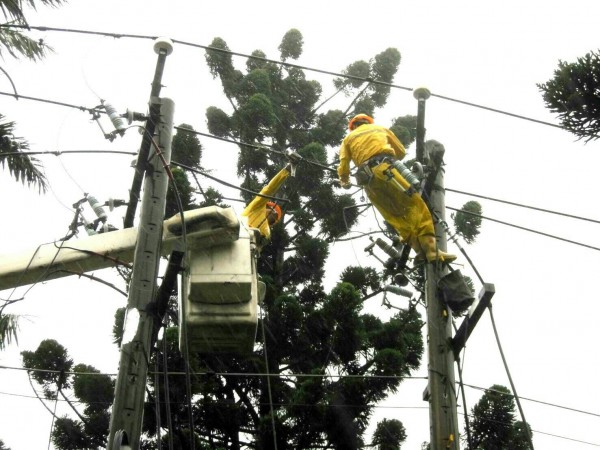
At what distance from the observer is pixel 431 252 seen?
6949mm

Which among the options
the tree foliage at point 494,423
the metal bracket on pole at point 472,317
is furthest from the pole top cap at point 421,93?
the tree foliage at point 494,423

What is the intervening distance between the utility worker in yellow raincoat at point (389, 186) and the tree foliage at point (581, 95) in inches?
85.8

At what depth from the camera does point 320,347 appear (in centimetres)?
1313

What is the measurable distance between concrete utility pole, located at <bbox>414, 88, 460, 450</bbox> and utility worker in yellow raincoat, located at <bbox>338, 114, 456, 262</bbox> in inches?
4.0

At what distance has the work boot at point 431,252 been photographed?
6883 mm

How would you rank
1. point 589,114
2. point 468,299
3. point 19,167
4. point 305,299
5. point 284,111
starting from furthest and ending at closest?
point 284,111 → point 305,299 → point 19,167 → point 468,299 → point 589,114

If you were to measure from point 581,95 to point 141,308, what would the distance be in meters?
2.72

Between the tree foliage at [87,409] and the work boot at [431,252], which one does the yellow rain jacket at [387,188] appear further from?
the tree foliage at [87,409]

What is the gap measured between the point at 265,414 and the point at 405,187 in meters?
5.68

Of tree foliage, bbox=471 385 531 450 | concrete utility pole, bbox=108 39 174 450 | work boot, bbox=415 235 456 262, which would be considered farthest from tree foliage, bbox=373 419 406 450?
concrete utility pole, bbox=108 39 174 450

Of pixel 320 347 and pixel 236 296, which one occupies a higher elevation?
pixel 320 347

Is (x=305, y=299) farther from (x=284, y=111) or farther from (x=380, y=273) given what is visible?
(x=284, y=111)

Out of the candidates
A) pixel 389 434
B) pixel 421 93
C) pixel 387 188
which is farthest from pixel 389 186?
pixel 389 434

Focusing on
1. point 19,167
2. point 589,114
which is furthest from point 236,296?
point 19,167
